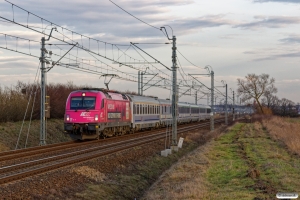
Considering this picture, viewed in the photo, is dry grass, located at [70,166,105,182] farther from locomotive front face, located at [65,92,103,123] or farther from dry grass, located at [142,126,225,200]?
locomotive front face, located at [65,92,103,123]

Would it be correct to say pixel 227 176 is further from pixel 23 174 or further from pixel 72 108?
pixel 72 108

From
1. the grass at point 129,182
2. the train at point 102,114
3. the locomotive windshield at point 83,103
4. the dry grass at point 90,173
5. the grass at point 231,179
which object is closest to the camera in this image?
the grass at point 231,179

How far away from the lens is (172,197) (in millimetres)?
13219

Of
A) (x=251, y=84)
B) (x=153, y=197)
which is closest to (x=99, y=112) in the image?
(x=153, y=197)

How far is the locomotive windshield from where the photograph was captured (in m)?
30.4

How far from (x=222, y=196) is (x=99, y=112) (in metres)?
18.4

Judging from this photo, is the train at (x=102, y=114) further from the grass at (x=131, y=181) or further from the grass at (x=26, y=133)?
the grass at (x=131, y=181)

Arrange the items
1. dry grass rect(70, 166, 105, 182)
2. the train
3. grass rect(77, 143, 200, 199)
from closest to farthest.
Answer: grass rect(77, 143, 200, 199), dry grass rect(70, 166, 105, 182), the train

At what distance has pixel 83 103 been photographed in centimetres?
3052

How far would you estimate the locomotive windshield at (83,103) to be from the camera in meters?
30.4

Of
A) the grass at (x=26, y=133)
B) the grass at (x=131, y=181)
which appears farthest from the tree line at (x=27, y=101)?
the grass at (x=131, y=181)

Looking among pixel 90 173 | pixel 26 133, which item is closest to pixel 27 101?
pixel 26 133

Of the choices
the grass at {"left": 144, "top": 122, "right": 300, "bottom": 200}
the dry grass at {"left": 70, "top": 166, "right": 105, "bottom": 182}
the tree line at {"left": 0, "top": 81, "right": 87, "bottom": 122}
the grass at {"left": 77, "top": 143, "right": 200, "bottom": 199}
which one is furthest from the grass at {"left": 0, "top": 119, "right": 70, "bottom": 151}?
the grass at {"left": 144, "top": 122, "right": 300, "bottom": 200}

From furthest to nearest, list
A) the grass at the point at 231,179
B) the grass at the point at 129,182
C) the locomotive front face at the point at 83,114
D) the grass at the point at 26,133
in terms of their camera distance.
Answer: the locomotive front face at the point at 83,114, the grass at the point at 26,133, the grass at the point at 129,182, the grass at the point at 231,179
